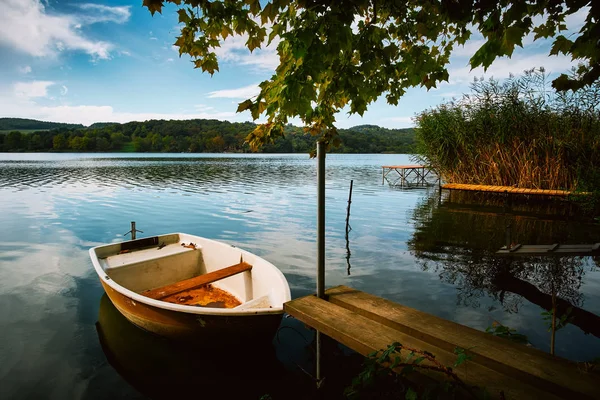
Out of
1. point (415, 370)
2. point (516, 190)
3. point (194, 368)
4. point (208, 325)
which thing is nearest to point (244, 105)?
point (415, 370)

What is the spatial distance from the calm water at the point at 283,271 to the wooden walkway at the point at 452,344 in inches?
69.6

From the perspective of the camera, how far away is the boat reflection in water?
4.65 metres

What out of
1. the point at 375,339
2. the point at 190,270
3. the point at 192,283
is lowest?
the point at 190,270

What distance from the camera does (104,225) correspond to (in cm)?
1538

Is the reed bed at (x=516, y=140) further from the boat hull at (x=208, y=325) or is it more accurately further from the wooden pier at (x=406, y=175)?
the boat hull at (x=208, y=325)

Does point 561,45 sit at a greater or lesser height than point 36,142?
lesser

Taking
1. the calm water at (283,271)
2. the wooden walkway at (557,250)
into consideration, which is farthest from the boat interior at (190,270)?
the wooden walkway at (557,250)

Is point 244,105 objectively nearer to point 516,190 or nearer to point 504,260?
point 504,260

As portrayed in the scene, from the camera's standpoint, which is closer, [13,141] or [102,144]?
[13,141]

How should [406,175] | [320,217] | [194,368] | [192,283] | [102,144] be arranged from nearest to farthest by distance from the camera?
[320,217] → [194,368] → [192,283] → [406,175] → [102,144]

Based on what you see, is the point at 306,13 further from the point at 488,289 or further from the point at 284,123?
the point at 488,289

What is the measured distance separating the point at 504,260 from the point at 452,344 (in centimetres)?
798

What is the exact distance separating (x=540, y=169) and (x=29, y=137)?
507ft

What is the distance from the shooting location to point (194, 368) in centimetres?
500
